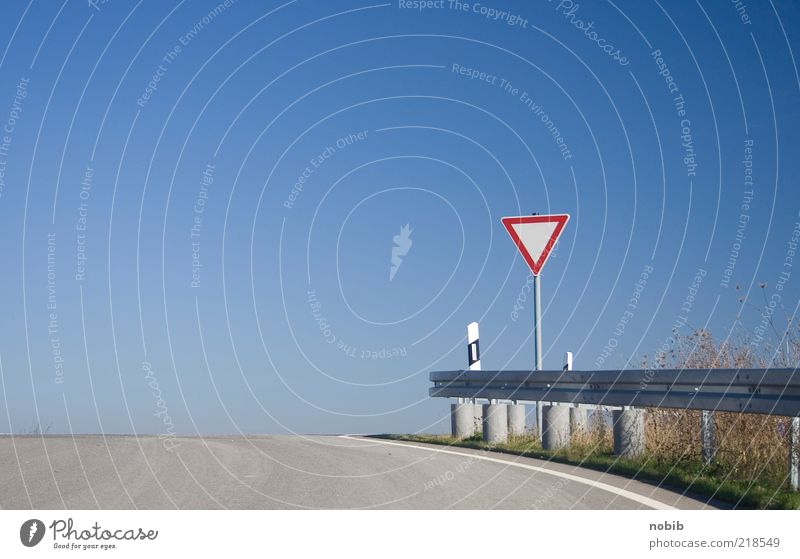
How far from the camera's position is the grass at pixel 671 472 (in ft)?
24.8

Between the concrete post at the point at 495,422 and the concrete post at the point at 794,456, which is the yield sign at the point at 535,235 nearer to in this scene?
the concrete post at the point at 495,422

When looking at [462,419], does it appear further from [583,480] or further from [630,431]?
[583,480]

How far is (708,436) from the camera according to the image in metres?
9.38

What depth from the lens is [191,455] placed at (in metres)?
10.2

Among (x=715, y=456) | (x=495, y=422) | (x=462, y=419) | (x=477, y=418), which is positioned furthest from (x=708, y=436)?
(x=477, y=418)

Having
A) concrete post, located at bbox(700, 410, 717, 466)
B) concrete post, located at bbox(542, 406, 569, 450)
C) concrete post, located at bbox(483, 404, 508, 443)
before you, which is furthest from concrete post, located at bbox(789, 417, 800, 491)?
concrete post, located at bbox(483, 404, 508, 443)

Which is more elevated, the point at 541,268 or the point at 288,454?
the point at 541,268

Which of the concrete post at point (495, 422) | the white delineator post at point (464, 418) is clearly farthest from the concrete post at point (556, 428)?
the white delineator post at point (464, 418)

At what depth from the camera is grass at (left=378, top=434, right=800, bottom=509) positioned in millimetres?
7547

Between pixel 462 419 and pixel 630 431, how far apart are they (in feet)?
13.5

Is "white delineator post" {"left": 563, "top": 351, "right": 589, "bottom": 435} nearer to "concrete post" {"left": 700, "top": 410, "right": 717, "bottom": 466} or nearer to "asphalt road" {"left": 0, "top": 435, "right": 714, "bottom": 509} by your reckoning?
"asphalt road" {"left": 0, "top": 435, "right": 714, "bottom": 509}
